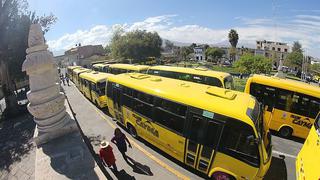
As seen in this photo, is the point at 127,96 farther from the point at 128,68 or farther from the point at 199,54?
the point at 199,54

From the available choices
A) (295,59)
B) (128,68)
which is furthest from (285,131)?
(295,59)

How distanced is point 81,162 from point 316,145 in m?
7.16

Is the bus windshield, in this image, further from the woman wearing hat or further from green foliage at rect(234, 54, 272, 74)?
green foliage at rect(234, 54, 272, 74)

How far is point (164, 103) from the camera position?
8703 millimetres

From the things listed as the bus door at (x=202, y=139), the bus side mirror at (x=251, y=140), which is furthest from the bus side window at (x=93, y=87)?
the bus side mirror at (x=251, y=140)

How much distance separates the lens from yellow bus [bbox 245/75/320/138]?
10219mm

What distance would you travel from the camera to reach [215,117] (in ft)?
22.5

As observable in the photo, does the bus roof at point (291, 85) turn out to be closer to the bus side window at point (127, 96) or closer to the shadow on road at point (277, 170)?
the shadow on road at point (277, 170)

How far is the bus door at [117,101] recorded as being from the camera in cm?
1195

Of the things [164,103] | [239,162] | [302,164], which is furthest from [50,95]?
[302,164]

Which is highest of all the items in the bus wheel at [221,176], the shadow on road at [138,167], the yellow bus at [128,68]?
the yellow bus at [128,68]

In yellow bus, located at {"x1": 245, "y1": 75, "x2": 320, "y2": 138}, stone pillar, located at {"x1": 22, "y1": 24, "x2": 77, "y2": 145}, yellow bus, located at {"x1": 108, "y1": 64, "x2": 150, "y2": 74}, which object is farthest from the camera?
yellow bus, located at {"x1": 108, "y1": 64, "x2": 150, "y2": 74}

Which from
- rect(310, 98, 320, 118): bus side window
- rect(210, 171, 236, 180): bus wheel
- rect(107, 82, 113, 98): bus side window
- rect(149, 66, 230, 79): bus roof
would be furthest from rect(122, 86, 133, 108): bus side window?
rect(310, 98, 320, 118): bus side window

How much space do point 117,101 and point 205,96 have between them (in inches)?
235
